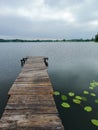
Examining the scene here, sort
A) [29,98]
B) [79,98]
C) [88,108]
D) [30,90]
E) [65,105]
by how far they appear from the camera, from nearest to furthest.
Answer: [29,98]
[30,90]
[88,108]
[65,105]
[79,98]

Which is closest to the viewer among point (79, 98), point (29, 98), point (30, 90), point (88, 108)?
point (29, 98)

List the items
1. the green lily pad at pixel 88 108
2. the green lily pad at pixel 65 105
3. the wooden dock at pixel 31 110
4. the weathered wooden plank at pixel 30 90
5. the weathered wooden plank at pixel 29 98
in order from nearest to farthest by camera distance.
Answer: the wooden dock at pixel 31 110
the weathered wooden plank at pixel 29 98
the weathered wooden plank at pixel 30 90
the green lily pad at pixel 88 108
the green lily pad at pixel 65 105

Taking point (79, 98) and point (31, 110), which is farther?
point (79, 98)

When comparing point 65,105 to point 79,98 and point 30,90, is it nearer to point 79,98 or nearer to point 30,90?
point 79,98

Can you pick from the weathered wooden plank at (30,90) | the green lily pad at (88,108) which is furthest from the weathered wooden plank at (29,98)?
the green lily pad at (88,108)

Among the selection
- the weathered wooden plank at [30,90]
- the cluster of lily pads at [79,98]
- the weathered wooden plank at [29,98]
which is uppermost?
the weathered wooden plank at [29,98]

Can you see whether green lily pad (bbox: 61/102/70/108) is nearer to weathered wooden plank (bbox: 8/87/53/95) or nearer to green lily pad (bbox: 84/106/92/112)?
green lily pad (bbox: 84/106/92/112)

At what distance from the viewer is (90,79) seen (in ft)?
49.8

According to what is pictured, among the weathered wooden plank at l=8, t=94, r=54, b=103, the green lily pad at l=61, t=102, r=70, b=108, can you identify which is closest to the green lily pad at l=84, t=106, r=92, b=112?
the green lily pad at l=61, t=102, r=70, b=108

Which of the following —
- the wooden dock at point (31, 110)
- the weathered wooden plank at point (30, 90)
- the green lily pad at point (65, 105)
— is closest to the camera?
the wooden dock at point (31, 110)

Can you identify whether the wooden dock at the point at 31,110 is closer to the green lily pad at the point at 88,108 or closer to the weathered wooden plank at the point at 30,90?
the weathered wooden plank at the point at 30,90

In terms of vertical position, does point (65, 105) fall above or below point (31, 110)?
below

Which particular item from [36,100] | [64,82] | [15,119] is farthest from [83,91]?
[15,119]

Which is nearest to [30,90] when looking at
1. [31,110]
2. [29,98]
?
[29,98]
